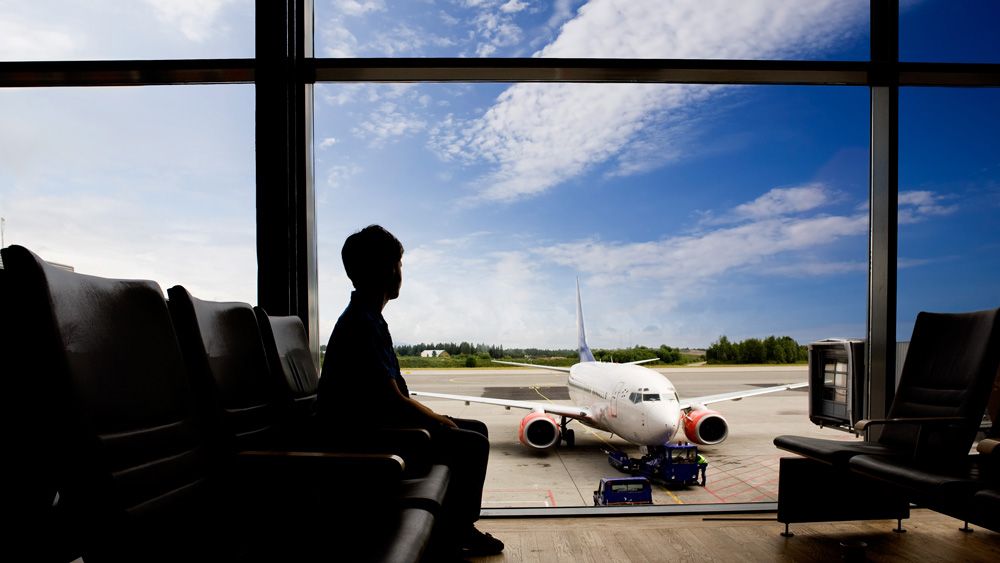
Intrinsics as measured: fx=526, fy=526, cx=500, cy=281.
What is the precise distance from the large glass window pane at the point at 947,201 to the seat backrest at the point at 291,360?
280 centimetres

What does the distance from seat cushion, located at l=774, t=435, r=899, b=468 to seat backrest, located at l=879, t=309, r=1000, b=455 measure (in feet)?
0.50

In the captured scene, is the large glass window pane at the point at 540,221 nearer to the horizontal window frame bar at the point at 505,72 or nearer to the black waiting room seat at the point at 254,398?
the horizontal window frame bar at the point at 505,72

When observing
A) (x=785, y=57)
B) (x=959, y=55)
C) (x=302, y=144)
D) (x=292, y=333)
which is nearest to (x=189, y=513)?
(x=292, y=333)

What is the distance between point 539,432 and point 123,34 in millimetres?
6470

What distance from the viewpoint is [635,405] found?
25.5 feet

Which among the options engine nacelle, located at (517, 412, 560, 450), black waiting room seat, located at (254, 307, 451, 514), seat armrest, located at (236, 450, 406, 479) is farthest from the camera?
engine nacelle, located at (517, 412, 560, 450)

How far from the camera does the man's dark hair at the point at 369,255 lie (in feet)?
4.84

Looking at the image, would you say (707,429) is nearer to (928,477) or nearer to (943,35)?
(943,35)

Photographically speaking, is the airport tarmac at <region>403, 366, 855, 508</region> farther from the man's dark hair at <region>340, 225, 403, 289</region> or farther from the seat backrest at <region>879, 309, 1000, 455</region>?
the man's dark hair at <region>340, 225, 403, 289</region>

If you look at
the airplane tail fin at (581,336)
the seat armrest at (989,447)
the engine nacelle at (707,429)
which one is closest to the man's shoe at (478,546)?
the seat armrest at (989,447)

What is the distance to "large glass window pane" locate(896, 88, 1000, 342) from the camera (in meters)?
2.71

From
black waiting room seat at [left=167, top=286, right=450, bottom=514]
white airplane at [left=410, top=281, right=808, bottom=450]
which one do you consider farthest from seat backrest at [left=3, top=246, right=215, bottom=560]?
white airplane at [left=410, top=281, right=808, bottom=450]

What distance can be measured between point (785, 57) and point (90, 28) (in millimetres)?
3417

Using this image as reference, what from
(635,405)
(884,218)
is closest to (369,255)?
(884,218)
